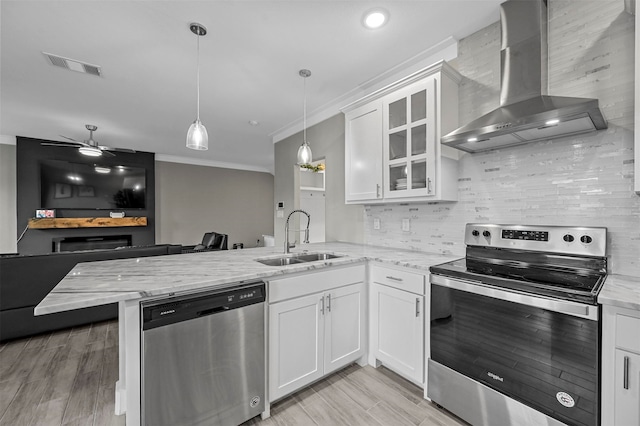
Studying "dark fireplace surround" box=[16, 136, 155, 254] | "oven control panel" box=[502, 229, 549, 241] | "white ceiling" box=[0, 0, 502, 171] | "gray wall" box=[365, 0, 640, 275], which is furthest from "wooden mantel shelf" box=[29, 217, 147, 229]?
"oven control panel" box=[502, 229, 549, 241]

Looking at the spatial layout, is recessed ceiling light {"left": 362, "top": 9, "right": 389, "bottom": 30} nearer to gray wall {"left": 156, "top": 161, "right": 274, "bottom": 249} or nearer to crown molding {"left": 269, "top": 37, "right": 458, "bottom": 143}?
crown molding {"left": 269, "top": 37, "right": 458, "bottom": 143}

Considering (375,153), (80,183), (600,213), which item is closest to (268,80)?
(375,153)

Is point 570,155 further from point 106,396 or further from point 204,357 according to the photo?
point 106,396

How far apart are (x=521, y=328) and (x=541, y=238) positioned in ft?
2.06

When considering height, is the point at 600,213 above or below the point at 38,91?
below

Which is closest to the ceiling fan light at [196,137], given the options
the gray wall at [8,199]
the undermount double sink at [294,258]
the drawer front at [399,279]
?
the undermount double sink at [294,258]

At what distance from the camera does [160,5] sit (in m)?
1.82

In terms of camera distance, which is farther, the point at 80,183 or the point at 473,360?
the point at 80,183

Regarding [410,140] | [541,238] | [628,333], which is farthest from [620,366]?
[410,140]

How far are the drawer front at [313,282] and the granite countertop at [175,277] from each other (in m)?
0.06

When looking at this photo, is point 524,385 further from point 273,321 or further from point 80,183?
point 80,183

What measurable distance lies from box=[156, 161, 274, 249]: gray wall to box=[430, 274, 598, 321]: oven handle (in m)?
6.60

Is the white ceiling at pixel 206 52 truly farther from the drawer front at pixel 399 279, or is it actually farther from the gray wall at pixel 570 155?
the drawer front at pixel 399 279

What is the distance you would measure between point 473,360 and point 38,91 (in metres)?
4.96
